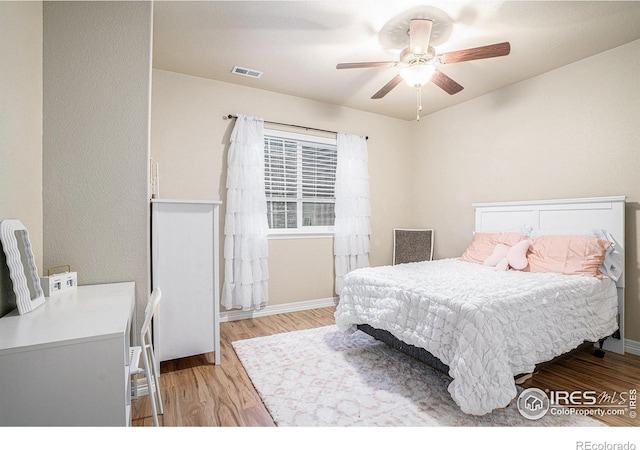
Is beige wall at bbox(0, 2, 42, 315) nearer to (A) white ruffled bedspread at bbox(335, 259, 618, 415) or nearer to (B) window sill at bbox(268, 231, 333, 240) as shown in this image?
(A) white ruffled bedspread at bbox(335, 259, 618, 415)

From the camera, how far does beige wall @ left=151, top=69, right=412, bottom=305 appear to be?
3117 millimetres

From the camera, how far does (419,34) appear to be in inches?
80.9

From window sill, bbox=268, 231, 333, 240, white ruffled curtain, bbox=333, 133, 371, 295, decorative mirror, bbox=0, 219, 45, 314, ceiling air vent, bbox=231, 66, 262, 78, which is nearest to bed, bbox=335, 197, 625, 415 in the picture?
white ruffled curtain, bbox=333, 133, 371, 295

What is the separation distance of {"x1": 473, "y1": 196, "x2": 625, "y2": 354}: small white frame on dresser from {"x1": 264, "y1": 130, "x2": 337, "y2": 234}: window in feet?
6.06

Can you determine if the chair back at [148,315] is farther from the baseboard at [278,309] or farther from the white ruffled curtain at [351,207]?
the white ruffled curtain at [351,207]

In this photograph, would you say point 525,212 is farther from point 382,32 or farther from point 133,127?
point 133,127

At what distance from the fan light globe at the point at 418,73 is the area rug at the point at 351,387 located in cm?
212

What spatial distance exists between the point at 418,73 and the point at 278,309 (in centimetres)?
283

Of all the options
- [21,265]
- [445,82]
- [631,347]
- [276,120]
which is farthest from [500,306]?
[276,120]

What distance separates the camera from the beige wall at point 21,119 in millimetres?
1330

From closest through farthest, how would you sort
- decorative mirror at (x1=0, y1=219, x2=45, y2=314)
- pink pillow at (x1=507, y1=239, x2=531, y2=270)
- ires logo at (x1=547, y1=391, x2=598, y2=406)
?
1. decorative mirror at (x1=0, y1=219, x2=45, y2=314)
2. ires logo at (x1=547, y1=391, x2=598, y2=406)
3. pink pillow at (x1=507, y1=239, x2=531, y2=270)

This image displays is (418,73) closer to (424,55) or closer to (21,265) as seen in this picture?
(424,55)

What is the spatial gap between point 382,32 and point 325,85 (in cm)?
109
